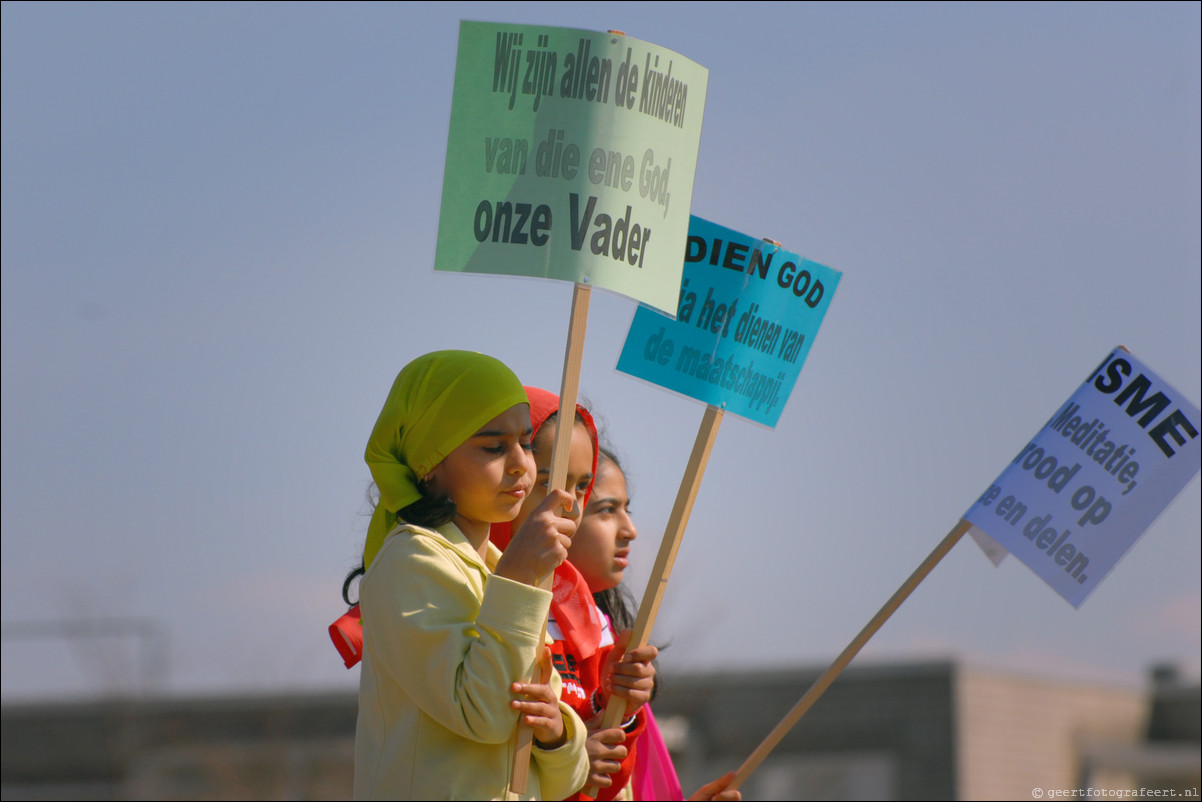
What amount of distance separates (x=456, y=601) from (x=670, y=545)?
0.65 metres

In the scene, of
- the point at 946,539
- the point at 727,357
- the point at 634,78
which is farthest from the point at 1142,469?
the point at 634,78

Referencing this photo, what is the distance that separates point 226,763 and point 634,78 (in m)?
13.3

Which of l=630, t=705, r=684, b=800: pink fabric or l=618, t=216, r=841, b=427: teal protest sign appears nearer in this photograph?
l=618, t=216, r=841, b=427: teal protest sign

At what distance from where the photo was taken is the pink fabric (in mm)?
3260

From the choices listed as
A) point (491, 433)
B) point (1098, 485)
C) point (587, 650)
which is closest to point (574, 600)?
point (587, 650)

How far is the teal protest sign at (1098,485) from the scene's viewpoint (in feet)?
11.2

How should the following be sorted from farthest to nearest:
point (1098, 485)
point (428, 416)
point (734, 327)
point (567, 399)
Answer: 1. point (1098, 485)
2. point (734, 327)
3. point (428, 416)
4. point (567, 399)

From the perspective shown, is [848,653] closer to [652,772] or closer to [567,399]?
[652,772]

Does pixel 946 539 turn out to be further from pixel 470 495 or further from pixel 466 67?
pixel 466 67

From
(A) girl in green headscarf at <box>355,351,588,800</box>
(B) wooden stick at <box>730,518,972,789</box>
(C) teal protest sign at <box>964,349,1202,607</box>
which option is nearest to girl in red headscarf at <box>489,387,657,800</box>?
(A) girl in green headscarf at <box>355,351,588,800</box>

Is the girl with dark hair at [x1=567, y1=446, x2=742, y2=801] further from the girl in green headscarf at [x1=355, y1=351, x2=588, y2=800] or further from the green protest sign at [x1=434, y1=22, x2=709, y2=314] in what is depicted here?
the green protest sign at [x1=434, y1=22, x2=709, y2=314]

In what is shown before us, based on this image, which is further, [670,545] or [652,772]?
[652,772]

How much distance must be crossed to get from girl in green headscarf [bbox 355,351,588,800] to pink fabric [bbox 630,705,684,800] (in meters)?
0.92

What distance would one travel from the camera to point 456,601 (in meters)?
2.23
